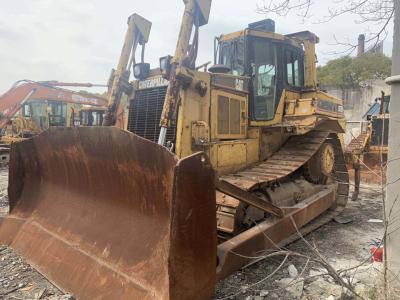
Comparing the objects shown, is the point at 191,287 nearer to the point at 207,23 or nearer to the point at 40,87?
the point at 207,23

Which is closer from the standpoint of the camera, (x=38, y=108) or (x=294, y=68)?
(x=294, y=68)

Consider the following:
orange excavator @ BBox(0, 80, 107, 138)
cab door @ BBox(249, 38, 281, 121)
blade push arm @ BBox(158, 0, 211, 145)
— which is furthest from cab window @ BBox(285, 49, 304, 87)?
orange excavator @ BBox(0, 80, 107, 138)

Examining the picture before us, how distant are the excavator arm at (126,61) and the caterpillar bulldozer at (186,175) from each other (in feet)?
0.10

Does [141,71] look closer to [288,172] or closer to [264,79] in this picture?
[264,79]

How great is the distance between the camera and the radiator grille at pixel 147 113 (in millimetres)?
4504

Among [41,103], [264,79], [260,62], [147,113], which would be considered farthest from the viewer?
[41,103]

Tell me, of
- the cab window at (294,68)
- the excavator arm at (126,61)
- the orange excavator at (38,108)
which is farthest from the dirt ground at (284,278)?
the orange excavator at (38,108)

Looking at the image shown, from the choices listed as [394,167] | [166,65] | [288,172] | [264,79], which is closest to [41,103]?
[264,79]

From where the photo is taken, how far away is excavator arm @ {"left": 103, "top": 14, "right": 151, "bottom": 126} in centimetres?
517

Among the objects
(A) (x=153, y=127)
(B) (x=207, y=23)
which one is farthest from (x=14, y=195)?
(B) (x=207, y=23)

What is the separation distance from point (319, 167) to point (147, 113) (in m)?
3.17

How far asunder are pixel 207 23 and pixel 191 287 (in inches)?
132

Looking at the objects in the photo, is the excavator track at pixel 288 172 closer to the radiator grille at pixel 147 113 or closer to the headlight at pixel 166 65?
the radiator grille at pixel 147 113

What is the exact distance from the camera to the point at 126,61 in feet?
17.8
